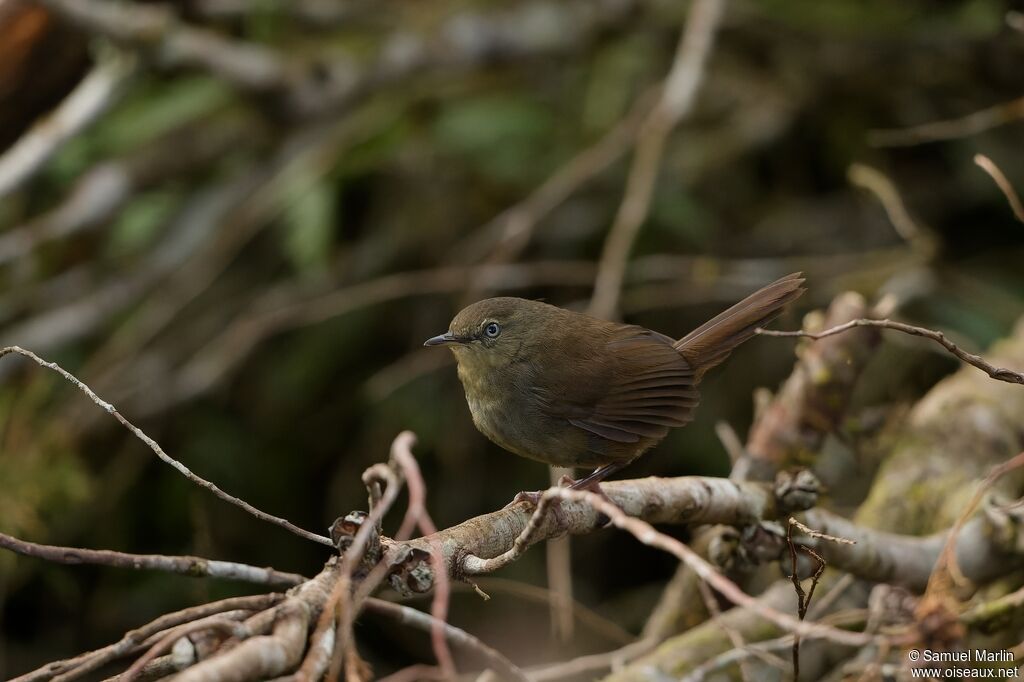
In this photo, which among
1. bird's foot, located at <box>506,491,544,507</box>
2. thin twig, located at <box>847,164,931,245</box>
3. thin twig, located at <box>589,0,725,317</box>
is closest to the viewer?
bird's foot, located at <box>506,491,544,507</box>

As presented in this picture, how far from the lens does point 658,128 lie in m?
5.04

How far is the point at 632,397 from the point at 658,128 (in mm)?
2007

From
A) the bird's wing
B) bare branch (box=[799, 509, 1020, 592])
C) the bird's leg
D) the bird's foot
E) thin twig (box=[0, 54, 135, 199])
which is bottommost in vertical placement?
bare branch (box=[799, 509, 1020, 592])

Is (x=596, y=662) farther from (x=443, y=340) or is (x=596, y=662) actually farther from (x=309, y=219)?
(x=309, y=219)

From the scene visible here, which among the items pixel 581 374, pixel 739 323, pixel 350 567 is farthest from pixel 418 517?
pixel 739 323

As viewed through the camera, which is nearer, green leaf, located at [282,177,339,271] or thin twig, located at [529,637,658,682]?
thin twig, located at [529,637,658,682]

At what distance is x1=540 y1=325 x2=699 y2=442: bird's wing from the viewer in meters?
3.37

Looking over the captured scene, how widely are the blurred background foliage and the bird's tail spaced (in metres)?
1.84

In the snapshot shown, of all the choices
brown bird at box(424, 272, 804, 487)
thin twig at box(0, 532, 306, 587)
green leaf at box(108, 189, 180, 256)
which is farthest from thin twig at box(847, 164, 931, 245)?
green leaf at box(108, 189, 180, 256)

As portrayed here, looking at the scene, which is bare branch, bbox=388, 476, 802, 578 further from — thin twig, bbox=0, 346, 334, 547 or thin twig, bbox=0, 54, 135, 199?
thin twig, bbox=0, 54, 135, 199

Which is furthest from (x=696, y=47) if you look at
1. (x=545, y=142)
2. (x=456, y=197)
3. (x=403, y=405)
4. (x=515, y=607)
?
(x=515, y=607)

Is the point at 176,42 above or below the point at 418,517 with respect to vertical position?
above

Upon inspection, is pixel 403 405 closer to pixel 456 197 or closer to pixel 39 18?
pixel 456 197

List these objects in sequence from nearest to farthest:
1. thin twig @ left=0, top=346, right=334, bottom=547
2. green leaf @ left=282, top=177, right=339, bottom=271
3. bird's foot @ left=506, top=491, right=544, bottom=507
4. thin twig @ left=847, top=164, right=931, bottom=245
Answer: thin twig @ left=0, top=346, right=334, bottom=547 < bird's foot @ left=506, top=491, right=544, bottom=507 < thin twig @ left=847, top=164, right=931, bottom=245 < green leaf @ left=282, top=177, right=339, bottom=271
